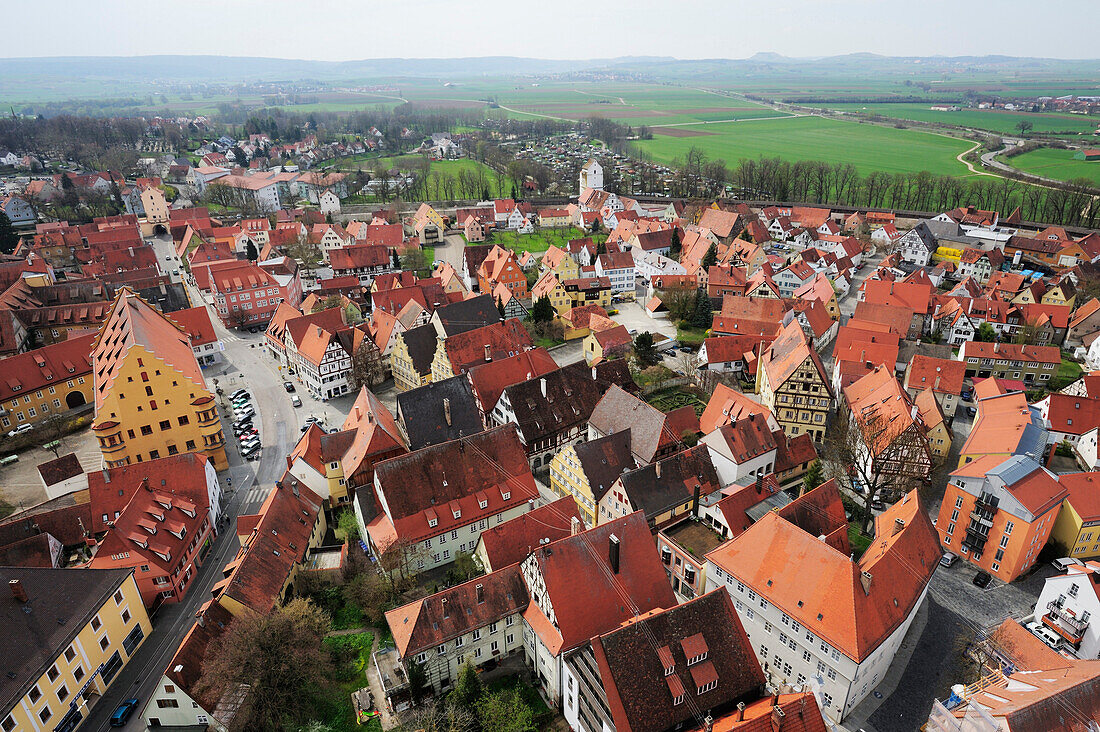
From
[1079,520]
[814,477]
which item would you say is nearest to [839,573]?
[814,477]

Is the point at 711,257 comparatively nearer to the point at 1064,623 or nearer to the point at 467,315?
the point at 467,315

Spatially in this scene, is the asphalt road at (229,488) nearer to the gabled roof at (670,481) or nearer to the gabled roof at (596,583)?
the gabled roof at (596,583)

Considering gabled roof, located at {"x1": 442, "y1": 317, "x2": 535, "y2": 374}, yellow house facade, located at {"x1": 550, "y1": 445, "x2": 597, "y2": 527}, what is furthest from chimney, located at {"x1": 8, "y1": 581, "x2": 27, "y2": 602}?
gabled roof, located at {"x1": 442, "y1": 317, "x2": 535, "y2": 374}

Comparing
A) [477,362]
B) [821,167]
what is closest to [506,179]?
[821,167]

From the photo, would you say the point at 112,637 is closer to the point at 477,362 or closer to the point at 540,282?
the point at 477,362

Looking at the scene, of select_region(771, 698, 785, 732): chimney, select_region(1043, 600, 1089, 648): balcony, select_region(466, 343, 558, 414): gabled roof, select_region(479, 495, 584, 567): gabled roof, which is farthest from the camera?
select_region(466, 343, 558, 414): gabled roof

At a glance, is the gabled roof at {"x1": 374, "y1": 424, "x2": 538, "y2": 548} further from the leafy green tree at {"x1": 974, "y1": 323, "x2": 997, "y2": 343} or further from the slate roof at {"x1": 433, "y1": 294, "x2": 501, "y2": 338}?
the leafy green tree at {"x1": 974, "y1": 323, "x2": 997, "y2": 343}

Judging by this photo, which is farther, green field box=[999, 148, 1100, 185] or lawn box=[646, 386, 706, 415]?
green field box=[999, 148, 1100, 185]
